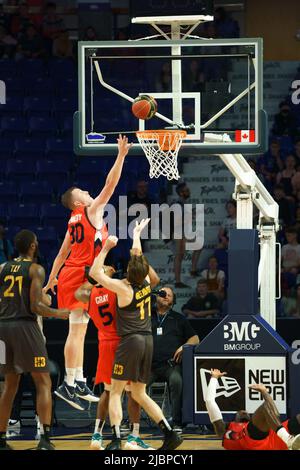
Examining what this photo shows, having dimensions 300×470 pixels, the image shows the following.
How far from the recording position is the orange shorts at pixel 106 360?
12281mm

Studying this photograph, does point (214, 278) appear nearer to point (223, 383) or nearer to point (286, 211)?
point (286, 211)

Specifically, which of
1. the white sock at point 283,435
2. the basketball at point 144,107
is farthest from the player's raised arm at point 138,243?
the white sock at point 283,435

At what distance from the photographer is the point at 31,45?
843 inches

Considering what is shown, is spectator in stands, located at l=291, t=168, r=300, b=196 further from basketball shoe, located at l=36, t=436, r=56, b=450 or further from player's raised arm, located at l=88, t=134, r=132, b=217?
basketball shoe, located at l=36, t=436, r=56, b=450

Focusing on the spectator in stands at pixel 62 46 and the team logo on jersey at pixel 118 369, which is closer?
the team logo on jersey at pixel 118 369

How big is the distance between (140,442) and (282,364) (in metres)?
1.87

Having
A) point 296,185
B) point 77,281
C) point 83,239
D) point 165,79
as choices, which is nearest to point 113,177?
point 83,239

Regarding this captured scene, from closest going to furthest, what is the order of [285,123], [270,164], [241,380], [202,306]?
[241,380], [202,306], [270,164], [285,123]

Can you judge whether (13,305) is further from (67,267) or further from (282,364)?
(282,364)

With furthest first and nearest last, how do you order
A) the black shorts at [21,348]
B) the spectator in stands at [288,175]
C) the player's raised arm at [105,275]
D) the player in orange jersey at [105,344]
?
1. the spectator in stands at [288,175]
2. the player in orange jersey at [105,344]
3. the player's raised arm at [105,275]
4. the black shorts at [21,348]

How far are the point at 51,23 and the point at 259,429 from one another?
11355mm

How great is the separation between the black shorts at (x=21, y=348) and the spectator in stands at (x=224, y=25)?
10566mm

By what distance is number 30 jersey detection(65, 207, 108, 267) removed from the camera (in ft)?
42.2

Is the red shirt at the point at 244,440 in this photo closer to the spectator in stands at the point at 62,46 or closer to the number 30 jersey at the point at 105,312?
the number 30 jersey at the point at 105,312
